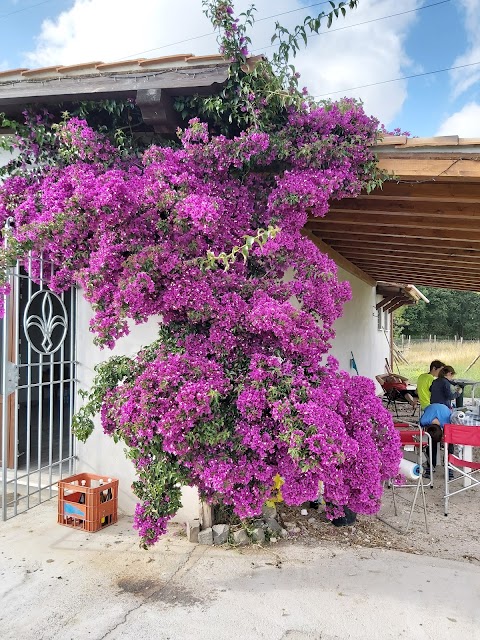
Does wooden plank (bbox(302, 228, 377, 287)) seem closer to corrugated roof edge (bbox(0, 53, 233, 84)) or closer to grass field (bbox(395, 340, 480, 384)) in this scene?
corrugated roof edge (bbox(0, 53, 233, 84))

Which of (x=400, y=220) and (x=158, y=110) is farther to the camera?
(x=400, y=220)

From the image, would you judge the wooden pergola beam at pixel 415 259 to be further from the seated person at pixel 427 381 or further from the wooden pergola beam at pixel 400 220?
the wooden pergola beam at pixel 400 220

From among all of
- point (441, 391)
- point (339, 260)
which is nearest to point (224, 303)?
point (441, 391)

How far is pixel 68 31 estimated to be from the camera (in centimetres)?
1474

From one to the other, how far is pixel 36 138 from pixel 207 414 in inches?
109

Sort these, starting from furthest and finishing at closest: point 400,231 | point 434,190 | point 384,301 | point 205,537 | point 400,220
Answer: point 384,301 → point 400,231 → point 400,220 → point 434,190 → point 205,537

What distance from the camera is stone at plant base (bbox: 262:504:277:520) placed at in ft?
14.2

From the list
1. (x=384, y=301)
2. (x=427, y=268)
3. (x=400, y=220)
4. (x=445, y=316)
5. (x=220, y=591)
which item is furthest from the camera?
(x=445, y=316)

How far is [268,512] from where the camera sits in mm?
4344

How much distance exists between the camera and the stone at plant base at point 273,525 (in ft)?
13.7

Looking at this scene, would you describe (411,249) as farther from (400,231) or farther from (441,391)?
(441,391)

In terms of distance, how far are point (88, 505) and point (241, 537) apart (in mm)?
1282

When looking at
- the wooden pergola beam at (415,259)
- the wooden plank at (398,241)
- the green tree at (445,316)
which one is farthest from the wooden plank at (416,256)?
the green tree at (445,316)

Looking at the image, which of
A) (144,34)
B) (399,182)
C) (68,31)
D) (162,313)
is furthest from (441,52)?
(162,313)
